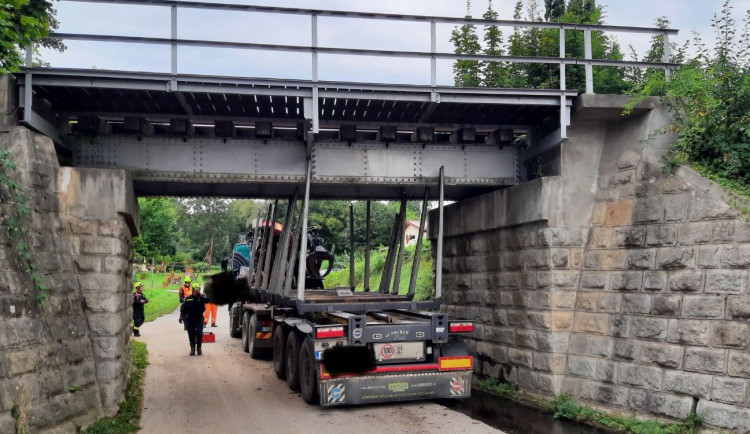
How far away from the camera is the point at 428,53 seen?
10.1m

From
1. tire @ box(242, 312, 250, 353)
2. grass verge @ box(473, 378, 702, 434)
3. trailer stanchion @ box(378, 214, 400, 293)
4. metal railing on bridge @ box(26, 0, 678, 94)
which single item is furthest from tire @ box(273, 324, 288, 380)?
metal railing on bridge @ box(26, 0, 678, 94)

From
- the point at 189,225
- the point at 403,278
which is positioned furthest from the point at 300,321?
the point at 189,225

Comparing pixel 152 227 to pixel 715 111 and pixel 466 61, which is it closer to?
pixel 466 61

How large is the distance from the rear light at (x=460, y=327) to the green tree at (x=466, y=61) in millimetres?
5618

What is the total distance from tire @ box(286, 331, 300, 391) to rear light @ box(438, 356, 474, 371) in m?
2.83

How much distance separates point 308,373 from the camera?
10148 mm

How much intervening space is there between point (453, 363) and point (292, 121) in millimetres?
4991

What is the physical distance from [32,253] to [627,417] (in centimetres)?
816

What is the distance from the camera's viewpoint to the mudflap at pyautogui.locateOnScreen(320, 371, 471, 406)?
9.24 meters

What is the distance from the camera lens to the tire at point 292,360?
1118cm

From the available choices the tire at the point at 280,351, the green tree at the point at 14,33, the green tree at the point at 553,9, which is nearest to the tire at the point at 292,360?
the tire at the point at 280,351

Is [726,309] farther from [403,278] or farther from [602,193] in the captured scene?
[403,278]

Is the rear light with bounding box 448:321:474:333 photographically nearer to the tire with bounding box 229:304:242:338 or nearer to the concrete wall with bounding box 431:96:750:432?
the concrete wall with bounding box 431:96:750:432

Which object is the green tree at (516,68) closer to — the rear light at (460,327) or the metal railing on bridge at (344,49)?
the metal railing on bridge at (344,49)
